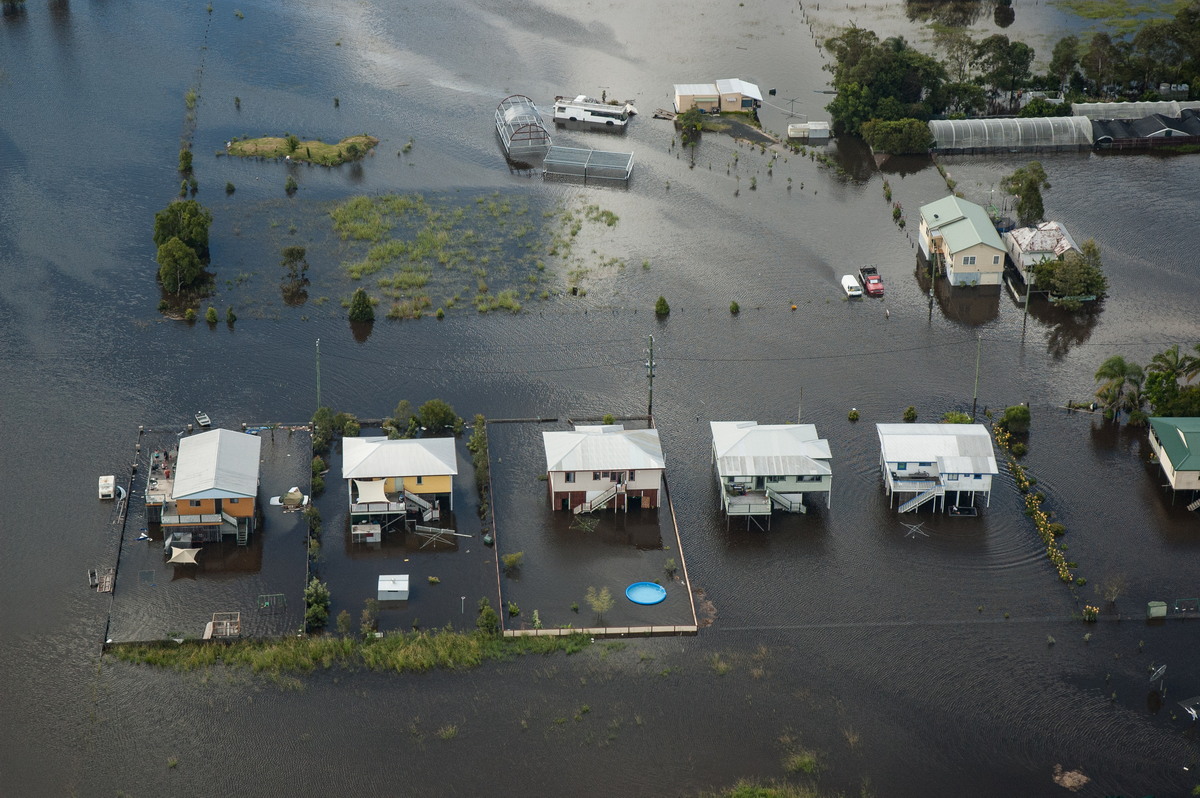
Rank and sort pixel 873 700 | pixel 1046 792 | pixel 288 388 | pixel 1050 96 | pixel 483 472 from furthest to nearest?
1. pixel 1050 96
2. pixel 288 388
3. pixel 483 472
4. pixel 873 700
5. pixel 1046 792

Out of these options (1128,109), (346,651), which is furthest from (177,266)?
(1128,109)

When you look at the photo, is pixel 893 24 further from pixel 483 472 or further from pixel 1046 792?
pixel 1046 792

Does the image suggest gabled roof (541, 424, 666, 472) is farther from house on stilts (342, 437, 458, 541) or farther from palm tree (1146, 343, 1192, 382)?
palm tree (1146, 343, 1192, 382)

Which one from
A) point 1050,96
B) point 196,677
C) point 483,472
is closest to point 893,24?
point 1050,96

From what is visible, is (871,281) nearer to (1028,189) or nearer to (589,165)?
(1028,189)

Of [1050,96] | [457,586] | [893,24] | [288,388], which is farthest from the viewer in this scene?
[893,24]

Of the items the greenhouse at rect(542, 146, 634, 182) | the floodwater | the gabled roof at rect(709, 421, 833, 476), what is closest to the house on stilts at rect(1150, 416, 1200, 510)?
the floodwater
